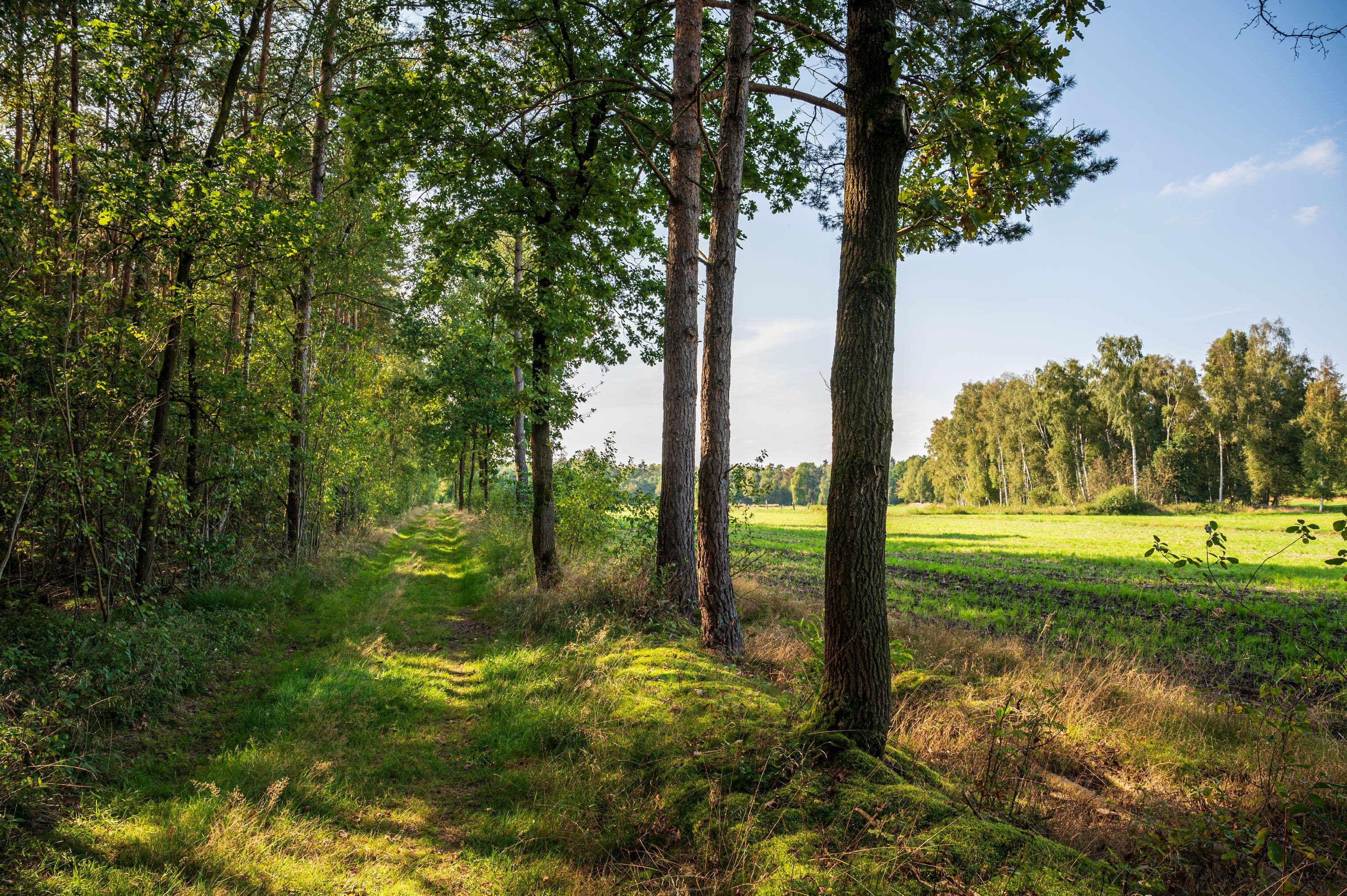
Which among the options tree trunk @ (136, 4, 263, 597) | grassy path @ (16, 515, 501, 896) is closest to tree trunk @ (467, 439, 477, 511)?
tree trunk @ (136, 4, 263, 597)

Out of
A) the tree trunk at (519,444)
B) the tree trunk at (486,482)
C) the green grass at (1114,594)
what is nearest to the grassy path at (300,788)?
the green grass at (1114,594)

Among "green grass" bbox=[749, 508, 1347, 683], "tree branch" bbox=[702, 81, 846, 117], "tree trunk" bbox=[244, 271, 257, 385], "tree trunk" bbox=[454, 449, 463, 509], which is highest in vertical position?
"tree branch" bbox=[702, 81, 846, 117]

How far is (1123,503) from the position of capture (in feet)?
158

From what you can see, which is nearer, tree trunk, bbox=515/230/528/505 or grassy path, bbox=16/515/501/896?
grassy path, bbox=16/515/501/896

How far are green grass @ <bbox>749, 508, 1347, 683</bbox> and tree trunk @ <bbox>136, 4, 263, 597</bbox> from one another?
30.3 feet

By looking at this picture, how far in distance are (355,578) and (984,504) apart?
74854 mm

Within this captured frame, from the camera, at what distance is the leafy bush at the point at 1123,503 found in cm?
4791

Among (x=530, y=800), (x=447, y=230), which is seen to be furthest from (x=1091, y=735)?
(x=447, y=230)

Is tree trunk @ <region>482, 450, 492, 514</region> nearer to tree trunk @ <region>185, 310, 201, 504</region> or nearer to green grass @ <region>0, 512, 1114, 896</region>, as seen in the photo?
tree trunk @ <region>185, 310, 201, 504</region>

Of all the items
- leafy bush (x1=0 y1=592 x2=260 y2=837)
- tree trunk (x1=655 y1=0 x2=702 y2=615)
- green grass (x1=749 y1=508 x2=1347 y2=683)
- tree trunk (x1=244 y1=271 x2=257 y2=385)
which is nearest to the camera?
leafy bush (x1=0 y1=592 x2=260 y2=837)

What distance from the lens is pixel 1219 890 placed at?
2713mm

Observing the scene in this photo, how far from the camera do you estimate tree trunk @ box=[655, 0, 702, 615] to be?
7707mm

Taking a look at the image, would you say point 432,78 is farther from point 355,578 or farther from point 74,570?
point 355,578

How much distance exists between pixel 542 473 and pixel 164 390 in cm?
555
